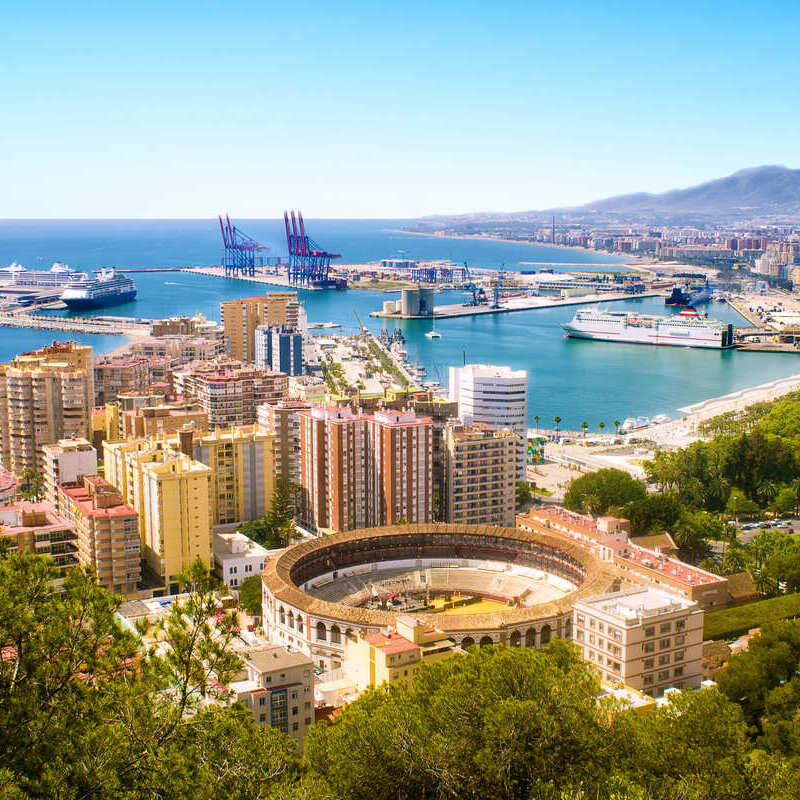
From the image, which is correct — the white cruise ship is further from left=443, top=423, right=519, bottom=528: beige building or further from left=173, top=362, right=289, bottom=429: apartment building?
left=443, top=423, right=519, bottom=528: beige building

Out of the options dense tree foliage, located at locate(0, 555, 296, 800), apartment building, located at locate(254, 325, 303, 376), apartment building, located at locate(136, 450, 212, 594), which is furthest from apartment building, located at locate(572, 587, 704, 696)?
apartment building, located at locate(254, 325, 303, 376)

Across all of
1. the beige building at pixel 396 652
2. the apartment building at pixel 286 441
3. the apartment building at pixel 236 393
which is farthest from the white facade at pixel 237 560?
the apartment building at pixel 236 393

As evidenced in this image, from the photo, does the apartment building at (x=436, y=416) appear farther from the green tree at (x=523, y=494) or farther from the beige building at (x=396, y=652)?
the beige building at (x=396, y=652)

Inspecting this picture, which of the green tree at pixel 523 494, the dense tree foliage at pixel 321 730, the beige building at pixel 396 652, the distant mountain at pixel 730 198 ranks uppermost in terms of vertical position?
the distant mountain at pixel 730 198

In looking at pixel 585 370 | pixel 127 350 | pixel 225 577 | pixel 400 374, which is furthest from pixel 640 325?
pixel 225 577

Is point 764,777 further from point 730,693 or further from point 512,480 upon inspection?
point 512,480

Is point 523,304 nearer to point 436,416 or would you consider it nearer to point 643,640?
point 436,416
